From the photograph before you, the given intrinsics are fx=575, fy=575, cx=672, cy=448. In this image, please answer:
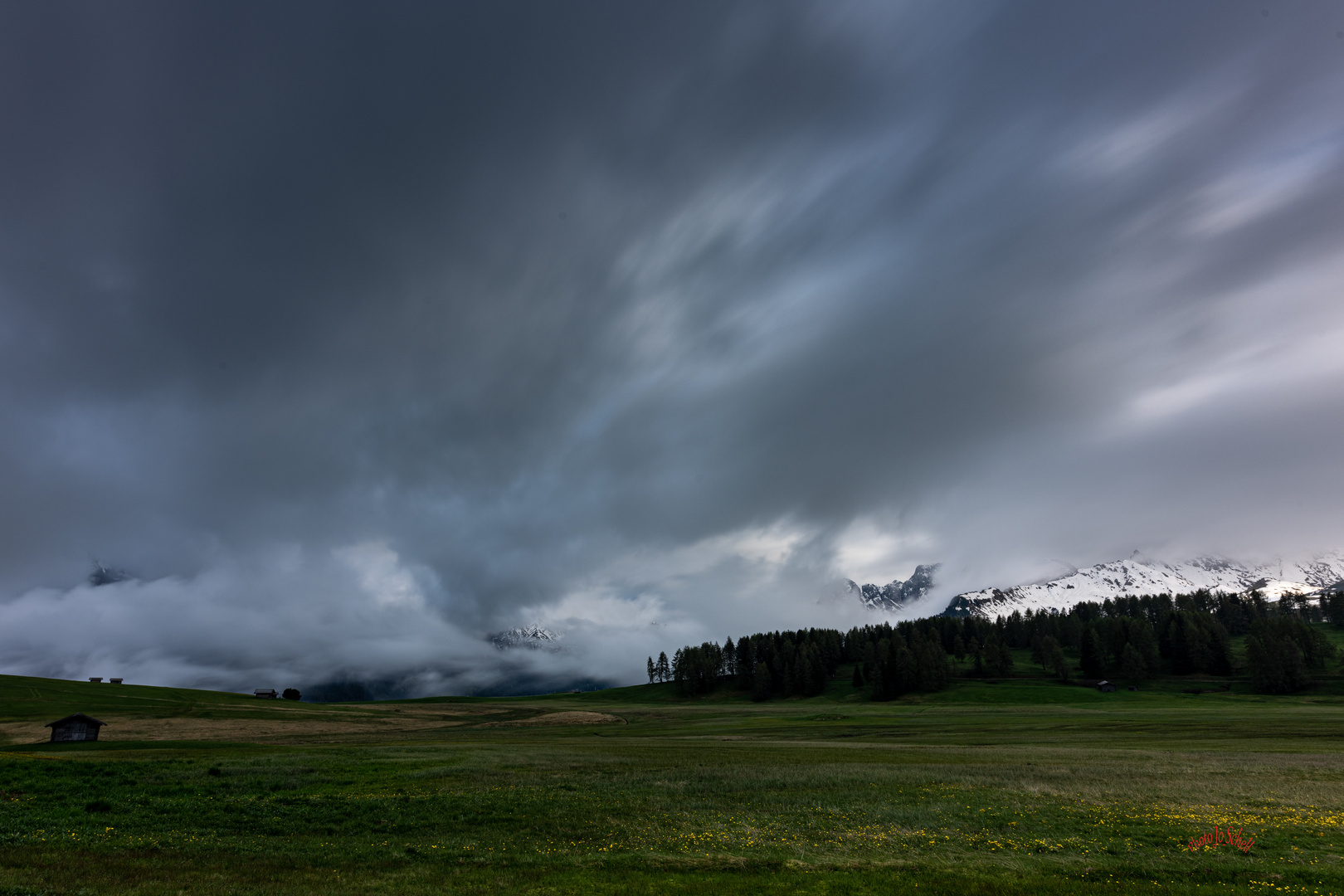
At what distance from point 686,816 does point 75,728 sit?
90.6 metres

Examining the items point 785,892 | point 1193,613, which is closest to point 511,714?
point 785,892

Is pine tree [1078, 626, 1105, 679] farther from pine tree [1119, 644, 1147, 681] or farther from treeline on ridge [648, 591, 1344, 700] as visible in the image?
pine tree [1119, 644, 1147, 681]

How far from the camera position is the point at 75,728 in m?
73.2

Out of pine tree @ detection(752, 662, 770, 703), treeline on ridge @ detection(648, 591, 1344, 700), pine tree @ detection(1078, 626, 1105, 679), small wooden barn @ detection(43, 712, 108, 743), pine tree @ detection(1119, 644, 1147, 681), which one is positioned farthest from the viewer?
pine tree @ detection(752, 662, 770, 703)

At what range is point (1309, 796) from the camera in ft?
94.5

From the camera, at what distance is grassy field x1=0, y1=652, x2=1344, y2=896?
61.3ft

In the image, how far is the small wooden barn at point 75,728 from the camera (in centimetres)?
7206

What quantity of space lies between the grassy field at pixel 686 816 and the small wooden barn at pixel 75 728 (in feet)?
38.9

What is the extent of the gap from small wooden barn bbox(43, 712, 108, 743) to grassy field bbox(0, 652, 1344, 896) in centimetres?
1184

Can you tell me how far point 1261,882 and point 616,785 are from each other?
2971cm

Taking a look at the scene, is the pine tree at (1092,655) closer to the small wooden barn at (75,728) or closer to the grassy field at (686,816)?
the grassy field at (686,816)

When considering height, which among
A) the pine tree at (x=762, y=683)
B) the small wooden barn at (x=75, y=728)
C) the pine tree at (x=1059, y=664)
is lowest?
the pine tree at (x=762, y=683)
